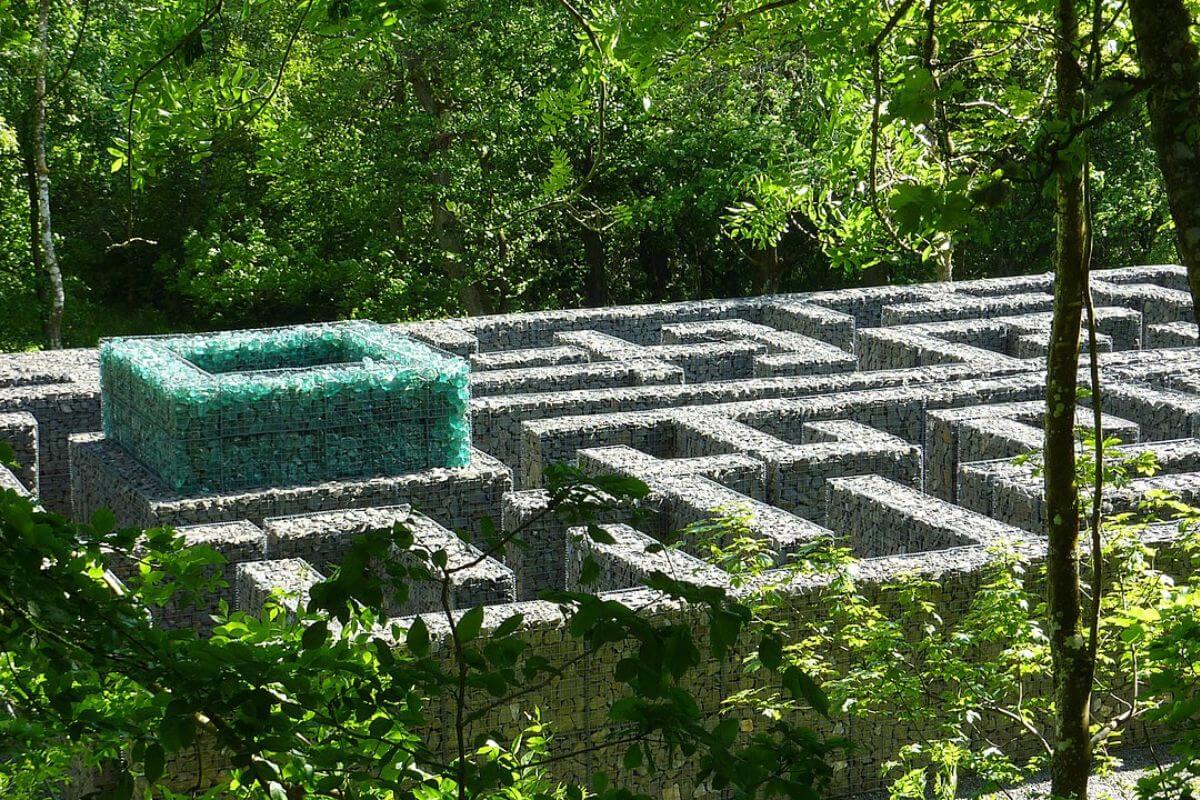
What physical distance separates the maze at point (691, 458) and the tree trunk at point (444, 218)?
4.59 m

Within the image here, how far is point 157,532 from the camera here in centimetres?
386

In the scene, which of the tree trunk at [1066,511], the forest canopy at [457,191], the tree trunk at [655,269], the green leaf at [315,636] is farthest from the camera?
the tree trunk at [655,269]

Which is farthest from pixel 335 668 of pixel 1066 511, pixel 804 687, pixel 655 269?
pixel 655 269

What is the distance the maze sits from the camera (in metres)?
8.58

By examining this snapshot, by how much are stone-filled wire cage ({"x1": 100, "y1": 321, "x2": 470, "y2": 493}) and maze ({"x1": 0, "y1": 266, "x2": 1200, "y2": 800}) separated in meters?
0.17

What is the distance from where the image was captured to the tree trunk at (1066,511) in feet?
15.7

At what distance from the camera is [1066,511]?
4.84m

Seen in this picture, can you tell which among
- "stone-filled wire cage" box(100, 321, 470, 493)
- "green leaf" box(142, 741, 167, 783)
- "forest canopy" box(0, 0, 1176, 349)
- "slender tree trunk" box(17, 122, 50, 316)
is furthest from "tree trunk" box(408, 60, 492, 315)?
"green leaf" box(142, 741, 167, 783)

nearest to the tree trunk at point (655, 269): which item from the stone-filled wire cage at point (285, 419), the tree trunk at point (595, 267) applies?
the tree trunk at point (595, 267)

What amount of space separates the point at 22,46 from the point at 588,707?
10.7 metres

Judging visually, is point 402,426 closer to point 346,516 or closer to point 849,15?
point 346,516

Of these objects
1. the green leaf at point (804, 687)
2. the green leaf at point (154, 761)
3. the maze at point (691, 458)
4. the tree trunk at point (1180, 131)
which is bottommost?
the maze at point (691, 458)

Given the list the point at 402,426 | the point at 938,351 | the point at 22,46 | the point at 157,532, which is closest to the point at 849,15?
the point at 157,532

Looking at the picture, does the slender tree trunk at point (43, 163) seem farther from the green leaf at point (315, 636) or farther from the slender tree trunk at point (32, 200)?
the green leaf at point (315, 636)
